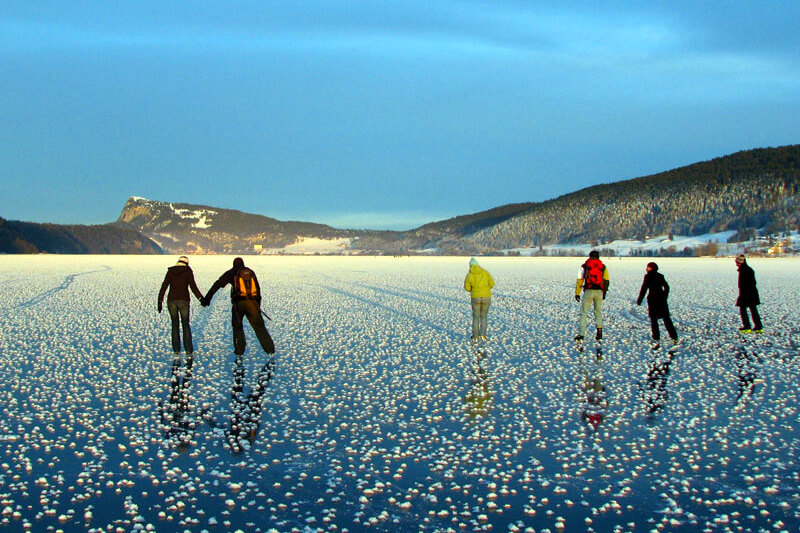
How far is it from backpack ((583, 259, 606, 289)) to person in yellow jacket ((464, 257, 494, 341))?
76.4 inches

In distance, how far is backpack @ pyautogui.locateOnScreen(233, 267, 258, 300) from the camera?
11.0 metres

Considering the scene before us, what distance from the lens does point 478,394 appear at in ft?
28.0

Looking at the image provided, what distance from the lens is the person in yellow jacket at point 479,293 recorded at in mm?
12781

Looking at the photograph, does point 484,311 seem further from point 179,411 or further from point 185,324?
point 179,411

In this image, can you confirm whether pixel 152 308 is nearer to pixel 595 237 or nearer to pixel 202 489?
pixel 202 489

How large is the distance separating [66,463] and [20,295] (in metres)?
22.0

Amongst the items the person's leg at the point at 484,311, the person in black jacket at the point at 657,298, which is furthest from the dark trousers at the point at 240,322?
the person in black jacket at the point at 657,298

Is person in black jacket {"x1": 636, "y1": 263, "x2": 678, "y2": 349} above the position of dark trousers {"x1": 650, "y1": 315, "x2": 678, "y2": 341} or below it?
above

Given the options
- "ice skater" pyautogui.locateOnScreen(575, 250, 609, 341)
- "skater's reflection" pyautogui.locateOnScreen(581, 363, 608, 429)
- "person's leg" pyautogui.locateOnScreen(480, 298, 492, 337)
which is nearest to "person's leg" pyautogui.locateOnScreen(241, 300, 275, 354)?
"person's leg" pyautogui.locateOnScreen(480, 298, 492, 337)

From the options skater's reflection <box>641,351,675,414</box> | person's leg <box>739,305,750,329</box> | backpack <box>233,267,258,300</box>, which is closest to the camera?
skater's reflection <box>641,351,675,414</box>

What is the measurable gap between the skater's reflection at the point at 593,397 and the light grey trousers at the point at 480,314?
2.89 metres

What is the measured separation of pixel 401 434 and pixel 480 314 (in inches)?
255

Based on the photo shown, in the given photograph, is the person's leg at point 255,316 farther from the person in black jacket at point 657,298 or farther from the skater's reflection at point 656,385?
the person in black jacket at point 657,298

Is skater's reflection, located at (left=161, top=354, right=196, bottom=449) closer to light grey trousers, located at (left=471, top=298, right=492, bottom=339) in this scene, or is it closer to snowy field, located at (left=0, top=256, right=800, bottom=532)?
snowy field, located at (left=0, top=256, right=800, bottom=532)
